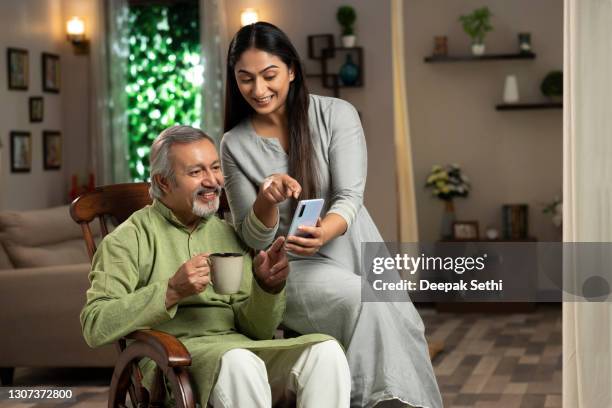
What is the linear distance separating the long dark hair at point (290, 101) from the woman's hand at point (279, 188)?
0.17m

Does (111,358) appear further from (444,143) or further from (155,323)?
(444,143)

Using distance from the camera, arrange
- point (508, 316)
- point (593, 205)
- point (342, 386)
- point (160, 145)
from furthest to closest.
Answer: point (508, 316) → point (593, 205) → point (160, 145) → point (342, 386)

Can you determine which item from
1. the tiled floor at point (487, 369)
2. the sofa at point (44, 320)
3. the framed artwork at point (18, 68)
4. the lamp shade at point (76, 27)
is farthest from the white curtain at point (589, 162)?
the lamp shade at point (76, 27)

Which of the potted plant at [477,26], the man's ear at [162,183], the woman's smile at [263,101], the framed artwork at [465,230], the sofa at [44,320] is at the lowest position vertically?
the sofa at [44,320]

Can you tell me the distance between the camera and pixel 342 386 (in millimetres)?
2498

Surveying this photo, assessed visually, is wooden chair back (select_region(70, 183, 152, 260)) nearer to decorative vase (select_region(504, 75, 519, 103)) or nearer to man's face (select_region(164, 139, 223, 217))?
man's face (select_region(164, 139, 223, 217))

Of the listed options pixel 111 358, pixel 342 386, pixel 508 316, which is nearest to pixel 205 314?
pixel 342 386

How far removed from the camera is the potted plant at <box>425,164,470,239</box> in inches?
311

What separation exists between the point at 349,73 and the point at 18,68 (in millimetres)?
2453

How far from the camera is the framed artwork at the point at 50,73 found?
320 inches

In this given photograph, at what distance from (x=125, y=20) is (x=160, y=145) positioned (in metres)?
5.80

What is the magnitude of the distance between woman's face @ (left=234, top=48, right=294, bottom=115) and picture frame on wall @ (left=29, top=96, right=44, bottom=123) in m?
5.57

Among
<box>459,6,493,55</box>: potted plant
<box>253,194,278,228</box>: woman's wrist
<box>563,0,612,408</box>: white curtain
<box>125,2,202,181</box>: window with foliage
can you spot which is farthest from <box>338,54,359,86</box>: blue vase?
<box>253,194,278,228</box>: woman's wrist

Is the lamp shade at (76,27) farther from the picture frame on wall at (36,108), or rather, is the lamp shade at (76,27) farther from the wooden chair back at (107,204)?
the wooden chair back at (107,204)
